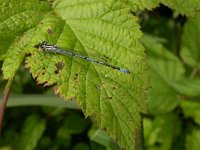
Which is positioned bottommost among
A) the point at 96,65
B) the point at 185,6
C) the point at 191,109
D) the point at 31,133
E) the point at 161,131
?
the point at 31,133

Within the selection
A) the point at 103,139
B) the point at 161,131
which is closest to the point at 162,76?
the point at 161,131

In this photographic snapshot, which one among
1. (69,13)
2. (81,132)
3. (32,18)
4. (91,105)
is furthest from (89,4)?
(81,132)

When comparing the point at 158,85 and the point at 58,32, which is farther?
the point at 158,85

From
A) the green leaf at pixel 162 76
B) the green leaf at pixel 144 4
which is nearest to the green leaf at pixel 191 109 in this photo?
the green leaf at pixel 162 76

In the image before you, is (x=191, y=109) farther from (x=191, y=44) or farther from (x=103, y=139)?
(x=103, y=139)

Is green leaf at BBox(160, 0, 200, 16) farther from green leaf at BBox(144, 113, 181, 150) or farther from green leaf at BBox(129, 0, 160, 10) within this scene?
green leaf at BBox(144, 113, 181, 150)

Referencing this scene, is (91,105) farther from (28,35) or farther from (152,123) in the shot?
(152,123)

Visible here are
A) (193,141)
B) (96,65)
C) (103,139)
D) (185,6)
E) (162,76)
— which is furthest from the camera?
(162,76)
